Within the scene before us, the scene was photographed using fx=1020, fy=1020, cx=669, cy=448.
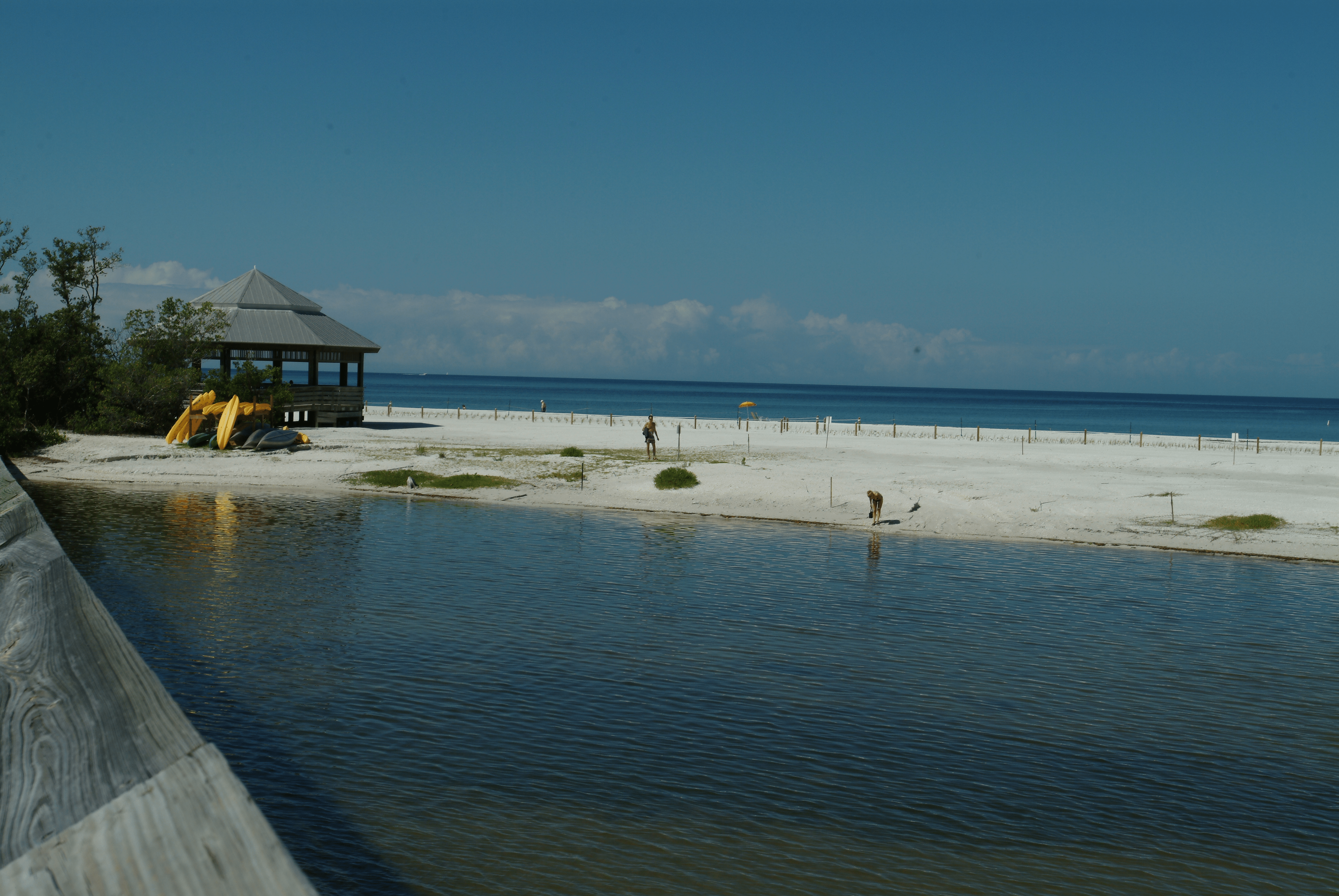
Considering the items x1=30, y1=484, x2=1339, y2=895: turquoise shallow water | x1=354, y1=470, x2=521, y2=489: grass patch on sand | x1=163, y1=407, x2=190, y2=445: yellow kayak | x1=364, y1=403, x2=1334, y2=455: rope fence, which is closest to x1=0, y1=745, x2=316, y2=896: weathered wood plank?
x1=30, y1=484, x2=1339, y2=895: turquoise shallow water

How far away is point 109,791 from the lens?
1.84 meters

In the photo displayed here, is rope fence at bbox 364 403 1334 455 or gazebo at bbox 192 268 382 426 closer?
gazebo at bbox 192 268 382 426

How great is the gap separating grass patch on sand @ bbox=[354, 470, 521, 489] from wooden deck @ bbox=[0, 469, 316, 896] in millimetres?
33119

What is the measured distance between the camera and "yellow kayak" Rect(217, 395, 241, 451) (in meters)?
42.4

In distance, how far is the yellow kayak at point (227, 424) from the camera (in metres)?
42.4

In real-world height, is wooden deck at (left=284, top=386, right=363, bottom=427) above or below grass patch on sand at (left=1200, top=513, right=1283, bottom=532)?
above

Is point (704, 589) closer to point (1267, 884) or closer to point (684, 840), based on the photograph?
point (684, 840)

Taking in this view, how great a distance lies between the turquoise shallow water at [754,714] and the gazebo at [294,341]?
28.7 m

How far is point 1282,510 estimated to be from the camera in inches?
1188

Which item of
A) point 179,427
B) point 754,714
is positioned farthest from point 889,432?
point 754,714

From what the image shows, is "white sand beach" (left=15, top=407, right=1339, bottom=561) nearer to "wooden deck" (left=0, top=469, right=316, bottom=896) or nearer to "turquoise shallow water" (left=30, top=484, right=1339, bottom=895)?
"turquoise shallow water" (left=30, top=484, right=1339, bottom=895)

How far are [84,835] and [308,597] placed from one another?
17.6 meters

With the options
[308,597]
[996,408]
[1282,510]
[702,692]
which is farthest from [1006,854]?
[996,408]

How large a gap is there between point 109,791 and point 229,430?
4440 centimetres
